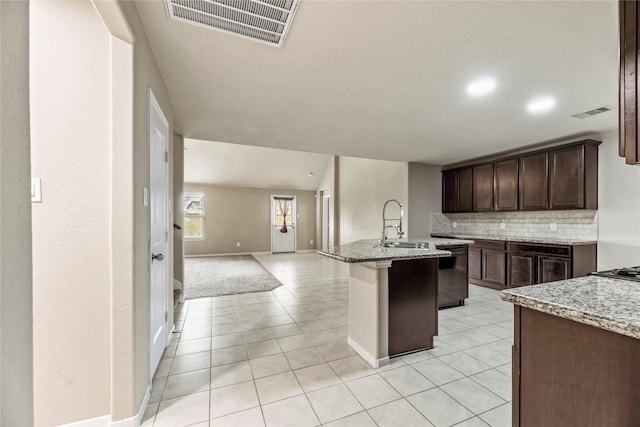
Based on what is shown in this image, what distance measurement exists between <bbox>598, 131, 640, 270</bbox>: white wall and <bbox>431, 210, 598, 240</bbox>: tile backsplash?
0.15 metres

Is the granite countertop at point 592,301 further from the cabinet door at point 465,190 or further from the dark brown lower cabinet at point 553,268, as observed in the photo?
the cabinet door at point 465,190

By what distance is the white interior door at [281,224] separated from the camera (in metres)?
9.80

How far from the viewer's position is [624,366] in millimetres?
789

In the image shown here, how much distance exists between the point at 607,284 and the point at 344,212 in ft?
23.6

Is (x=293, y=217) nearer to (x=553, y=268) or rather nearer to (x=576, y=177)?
(x=553, y=268)

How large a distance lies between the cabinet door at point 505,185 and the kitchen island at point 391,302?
2.90 meters

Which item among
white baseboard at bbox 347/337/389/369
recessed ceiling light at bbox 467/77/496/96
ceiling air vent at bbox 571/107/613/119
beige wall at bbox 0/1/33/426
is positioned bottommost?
white baseboard at bbox 347/337/389/369

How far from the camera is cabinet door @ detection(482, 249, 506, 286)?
4.32 m

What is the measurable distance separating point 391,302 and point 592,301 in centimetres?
151

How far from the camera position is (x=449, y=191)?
18.4ft

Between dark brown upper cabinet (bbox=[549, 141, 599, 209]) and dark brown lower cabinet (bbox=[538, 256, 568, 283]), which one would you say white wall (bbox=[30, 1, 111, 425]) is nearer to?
dark brown lower cabinet (bbox=[538, 256, 568, 283])

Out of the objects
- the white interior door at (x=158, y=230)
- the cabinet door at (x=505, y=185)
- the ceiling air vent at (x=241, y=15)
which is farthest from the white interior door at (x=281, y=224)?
the ceiling air vent at (x=241, y=15)

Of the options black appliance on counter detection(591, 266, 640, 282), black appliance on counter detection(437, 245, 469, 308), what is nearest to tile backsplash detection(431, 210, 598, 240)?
black appliance on counter detection(437, 245, 469, 308)

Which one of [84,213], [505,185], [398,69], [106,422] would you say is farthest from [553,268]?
[84,213]
